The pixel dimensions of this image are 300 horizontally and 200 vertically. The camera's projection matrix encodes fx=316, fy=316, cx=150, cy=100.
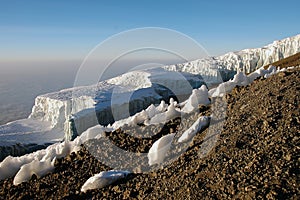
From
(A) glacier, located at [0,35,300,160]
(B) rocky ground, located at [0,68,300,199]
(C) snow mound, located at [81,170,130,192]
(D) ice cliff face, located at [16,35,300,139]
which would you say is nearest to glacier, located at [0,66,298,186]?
(C) snow mound, located at [81,170,130,192]

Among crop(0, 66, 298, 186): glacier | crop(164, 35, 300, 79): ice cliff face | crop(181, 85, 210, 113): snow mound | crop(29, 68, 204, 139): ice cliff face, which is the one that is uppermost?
crop(181, 85, 210, 113): snow mound

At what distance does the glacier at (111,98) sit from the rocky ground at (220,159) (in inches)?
1349

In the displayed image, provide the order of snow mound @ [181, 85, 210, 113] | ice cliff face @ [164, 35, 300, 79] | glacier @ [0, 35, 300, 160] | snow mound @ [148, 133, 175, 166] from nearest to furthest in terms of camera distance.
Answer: snow mound @ [148, 133, 175, 166], snow mound @ [181, 85, 210, 113], glacier @ [0, 35, 300, 160], ice cliff face @ [164, 35, 300, 79]

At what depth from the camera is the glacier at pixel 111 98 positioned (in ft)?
157

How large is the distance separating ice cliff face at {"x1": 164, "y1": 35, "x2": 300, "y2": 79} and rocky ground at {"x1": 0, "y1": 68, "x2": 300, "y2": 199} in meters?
61.1

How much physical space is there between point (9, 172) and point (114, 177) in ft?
9.53

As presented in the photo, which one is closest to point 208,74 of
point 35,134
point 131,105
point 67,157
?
point 131,105

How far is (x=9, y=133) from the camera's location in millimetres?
53906

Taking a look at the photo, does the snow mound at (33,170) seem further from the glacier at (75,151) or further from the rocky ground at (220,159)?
the rocky ground at (220,159)

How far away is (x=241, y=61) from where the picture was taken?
74.6 m

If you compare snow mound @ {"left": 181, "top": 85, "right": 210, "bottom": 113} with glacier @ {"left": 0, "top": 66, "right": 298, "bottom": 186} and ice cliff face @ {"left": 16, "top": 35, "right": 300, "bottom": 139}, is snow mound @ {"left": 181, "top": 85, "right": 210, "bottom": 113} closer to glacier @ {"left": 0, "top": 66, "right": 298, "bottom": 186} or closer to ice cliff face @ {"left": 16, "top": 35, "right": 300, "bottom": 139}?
glacier @ {"left": 0, "top": 66, "right": 298, "bottom": 186}

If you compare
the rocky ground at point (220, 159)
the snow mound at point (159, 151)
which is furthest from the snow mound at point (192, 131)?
the snow mound at point (159, 151)

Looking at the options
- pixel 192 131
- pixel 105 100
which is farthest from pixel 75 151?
pixel 105 100

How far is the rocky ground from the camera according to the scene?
4.00m
